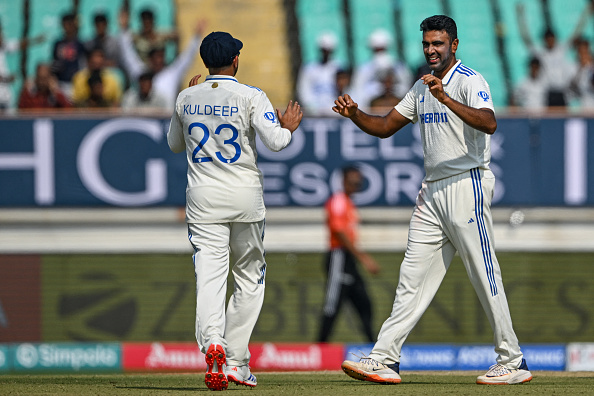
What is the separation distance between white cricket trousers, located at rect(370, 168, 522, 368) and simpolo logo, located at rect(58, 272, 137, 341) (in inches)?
278

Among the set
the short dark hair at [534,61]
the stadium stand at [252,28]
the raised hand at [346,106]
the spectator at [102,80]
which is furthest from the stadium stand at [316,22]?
the raised hand at [346,106]

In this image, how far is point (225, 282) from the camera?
20.2ft

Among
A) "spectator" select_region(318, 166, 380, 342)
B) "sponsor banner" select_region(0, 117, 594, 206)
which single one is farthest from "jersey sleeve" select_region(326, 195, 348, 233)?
"sponsor banner" select_region(0, 117, 594, 206)

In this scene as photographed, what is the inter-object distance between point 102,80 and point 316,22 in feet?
15.4

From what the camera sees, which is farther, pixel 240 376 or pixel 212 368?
pixel 240 376

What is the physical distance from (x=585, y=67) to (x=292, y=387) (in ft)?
28.8

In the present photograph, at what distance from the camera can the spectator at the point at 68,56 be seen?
543 inches

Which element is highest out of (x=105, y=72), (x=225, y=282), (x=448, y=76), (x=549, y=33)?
(x=549, y=33)

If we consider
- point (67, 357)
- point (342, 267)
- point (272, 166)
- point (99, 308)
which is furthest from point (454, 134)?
point (99, 308)

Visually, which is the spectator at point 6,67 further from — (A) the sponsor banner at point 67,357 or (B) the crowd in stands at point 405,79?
(B) the crowd in stands at point 405,79

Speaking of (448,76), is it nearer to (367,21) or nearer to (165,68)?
(165,68)

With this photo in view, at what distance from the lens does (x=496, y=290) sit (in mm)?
6238

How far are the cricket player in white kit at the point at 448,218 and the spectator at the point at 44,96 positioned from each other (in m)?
7.61

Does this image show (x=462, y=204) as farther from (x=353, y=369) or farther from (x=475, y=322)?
(x=475, y=322)
